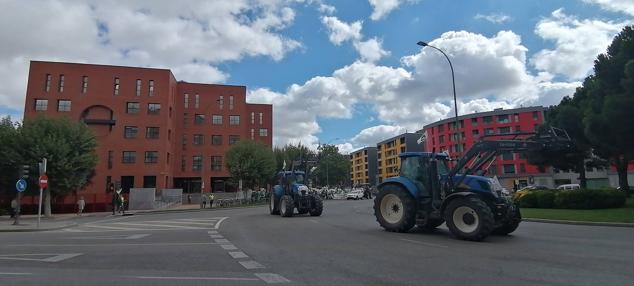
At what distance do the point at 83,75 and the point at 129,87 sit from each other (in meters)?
5.84

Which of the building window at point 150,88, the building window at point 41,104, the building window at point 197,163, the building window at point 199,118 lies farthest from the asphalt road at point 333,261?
the building window at point 199,118

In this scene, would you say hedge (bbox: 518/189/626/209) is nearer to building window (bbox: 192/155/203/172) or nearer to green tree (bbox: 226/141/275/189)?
green tree (bbox: 226/141/275/189)

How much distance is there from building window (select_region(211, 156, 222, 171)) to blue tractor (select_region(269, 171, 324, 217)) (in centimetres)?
4222

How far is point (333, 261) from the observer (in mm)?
8422

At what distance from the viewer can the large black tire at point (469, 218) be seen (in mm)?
10938

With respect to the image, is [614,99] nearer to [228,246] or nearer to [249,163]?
[228,246]

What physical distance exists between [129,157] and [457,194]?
52322mm

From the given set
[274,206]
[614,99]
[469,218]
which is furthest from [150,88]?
[469,218]

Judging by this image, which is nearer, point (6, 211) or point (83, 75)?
point (6, 211)

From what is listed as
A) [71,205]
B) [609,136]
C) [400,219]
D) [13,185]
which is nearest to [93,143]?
[13,185]

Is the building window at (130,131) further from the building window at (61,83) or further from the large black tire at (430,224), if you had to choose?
the large black tire at (430,224)

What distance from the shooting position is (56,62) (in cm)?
5541

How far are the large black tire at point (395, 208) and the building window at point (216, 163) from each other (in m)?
54.1

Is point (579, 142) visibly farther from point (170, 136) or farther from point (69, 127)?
point (170, 136)
